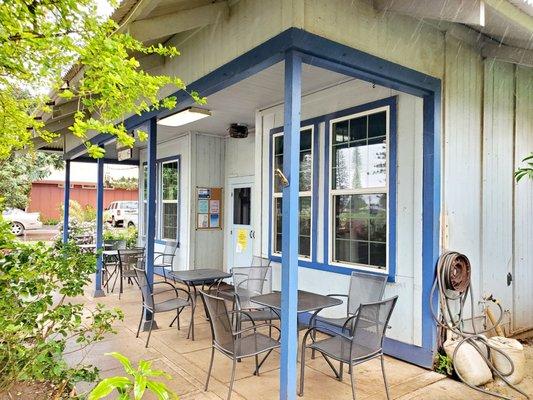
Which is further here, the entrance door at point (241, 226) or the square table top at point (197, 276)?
the entrance door at point (241, 226)

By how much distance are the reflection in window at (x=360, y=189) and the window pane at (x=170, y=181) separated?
4.45 m

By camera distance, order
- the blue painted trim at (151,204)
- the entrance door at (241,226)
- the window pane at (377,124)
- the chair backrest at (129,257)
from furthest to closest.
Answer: the entrance door at (241,226)
the chair backrest at (129,257)
the blue painted trim at (151,204)
the window pane at (377,124)

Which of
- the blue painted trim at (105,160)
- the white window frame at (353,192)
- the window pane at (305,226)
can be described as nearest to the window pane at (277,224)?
the window pane at (305,226)

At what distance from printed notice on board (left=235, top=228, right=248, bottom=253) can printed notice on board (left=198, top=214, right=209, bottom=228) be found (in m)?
0.78

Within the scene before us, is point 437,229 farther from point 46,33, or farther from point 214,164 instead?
point 214,164

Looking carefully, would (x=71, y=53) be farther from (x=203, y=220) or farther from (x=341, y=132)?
(x=203, y=220)

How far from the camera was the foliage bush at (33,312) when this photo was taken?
2053mm

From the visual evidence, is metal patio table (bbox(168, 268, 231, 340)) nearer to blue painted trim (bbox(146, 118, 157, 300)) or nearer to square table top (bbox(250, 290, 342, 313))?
blue painted trim (bbox(146, 118, 157, 300))

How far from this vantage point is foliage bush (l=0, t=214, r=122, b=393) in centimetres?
205

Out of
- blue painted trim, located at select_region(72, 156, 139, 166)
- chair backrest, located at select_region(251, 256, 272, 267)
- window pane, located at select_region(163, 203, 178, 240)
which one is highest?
blue painted trim, located at select_region(72, 156, 139, 166)

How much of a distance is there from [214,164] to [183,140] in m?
0.78

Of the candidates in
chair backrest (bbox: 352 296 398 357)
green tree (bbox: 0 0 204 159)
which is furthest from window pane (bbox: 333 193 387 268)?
green tree (bbox: 0 0 204 159)

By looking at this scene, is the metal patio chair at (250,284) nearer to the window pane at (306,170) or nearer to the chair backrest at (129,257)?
the window pane at (306,170)

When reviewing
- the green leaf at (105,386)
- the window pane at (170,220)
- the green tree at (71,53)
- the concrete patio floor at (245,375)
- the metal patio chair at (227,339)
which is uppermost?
the green tree at (71,53)
